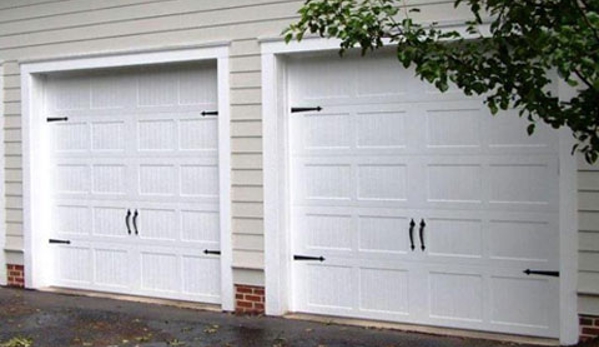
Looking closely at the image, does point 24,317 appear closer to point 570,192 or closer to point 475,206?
point 475,206

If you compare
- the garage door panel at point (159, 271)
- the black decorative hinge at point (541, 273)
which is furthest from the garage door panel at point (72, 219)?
the black decorative hinge at point (541, 273)

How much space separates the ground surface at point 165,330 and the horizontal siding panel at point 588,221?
47.3 inches

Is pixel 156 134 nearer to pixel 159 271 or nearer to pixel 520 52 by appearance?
pixel 159 271

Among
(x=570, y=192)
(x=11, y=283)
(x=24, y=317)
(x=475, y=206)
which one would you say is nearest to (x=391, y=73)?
(x=475, y=206)

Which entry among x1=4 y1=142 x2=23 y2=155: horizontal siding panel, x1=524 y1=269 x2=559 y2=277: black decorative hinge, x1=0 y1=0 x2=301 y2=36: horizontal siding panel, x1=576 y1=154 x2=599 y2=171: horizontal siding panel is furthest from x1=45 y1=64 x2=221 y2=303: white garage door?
x1=576 y1=154 x2=599 y2=171: horizontal siding panel

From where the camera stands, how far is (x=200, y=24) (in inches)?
359

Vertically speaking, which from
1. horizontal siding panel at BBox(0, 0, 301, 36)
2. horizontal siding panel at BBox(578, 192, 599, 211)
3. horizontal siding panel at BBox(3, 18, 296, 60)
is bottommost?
horizontal siding panel at BBox(578, 192, 599, 211)

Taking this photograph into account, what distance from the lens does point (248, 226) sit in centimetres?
887

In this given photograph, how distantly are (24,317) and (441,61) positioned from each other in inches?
212

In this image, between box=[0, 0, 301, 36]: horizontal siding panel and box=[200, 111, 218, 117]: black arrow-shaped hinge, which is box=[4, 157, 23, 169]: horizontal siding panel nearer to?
box=[0, 0, 301, 36]: horizontal siding panel

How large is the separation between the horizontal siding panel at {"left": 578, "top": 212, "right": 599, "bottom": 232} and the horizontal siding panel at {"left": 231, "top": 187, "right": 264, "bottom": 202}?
10.0ft

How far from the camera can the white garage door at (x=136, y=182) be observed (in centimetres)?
933

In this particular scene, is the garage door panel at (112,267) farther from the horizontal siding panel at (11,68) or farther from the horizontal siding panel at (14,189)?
the horizontal siding panel at (11,68)

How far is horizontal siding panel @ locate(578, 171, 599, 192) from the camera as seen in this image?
709 cm
